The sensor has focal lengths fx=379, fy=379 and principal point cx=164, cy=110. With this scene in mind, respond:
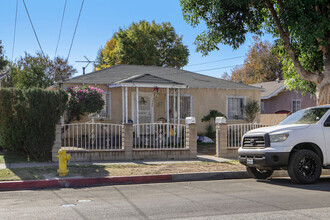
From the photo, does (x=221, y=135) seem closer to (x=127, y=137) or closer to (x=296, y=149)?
(x=127, y=137)

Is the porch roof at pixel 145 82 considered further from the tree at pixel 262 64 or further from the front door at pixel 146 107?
the tree at pixel 262 64

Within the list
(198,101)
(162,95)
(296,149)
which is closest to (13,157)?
(296,149)

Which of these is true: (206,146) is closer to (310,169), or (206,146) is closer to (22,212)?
(310,169)

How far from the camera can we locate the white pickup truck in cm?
887

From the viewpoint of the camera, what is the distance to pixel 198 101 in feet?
71.2

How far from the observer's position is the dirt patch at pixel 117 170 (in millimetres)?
9773

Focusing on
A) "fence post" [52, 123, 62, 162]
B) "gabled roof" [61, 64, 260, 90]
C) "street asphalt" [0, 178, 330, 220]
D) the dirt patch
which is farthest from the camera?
"gabled roof" [61, 64, 260, 90]

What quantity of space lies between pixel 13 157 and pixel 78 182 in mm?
4628

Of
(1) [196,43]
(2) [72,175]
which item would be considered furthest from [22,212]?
(1) [196,43]

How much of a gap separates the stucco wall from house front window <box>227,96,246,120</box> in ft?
30.6

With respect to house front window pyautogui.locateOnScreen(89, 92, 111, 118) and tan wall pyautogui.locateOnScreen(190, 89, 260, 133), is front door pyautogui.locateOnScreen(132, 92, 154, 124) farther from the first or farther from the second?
tan wall pyautogui.locateOnScreen(190, 89, 260, 133)

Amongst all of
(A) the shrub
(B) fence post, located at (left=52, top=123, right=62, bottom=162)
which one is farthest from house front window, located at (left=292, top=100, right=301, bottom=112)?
(B) fence post, located at (left=52, top=123, right=62, bottom=162)

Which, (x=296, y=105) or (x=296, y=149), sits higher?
(x=296, y=105)

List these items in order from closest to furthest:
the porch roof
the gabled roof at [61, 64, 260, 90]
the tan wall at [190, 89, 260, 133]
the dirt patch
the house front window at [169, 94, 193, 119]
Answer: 1. the dirt patch
2. the porch roof
3. the gabled roof at [61, 64, 260, 90]
4. the house front window at [169, 94, 193, 119]
5. the tan wall at [190, 89, 260, 133]
